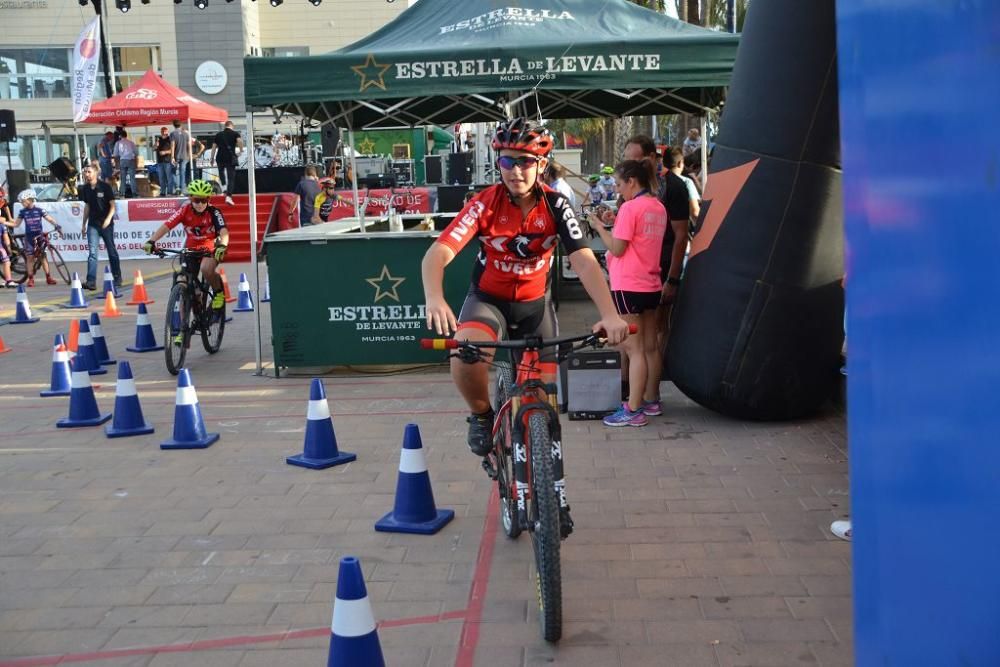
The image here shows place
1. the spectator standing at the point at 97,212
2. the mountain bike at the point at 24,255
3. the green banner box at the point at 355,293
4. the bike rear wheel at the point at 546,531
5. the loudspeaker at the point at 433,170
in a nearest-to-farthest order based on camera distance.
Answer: the bike rear wheel at the point at 546,531, the green banner box at the point at 355,293, the spectator standing at the point at 97,212, the mountain bike at the point at 24,255, the loudspeaker at the point at 433,170

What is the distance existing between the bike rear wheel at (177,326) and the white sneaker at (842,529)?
6.80 m

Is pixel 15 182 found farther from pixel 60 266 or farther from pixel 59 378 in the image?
pixel 59 378

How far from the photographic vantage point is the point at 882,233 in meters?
2.32

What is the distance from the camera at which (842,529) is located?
5.29 metres

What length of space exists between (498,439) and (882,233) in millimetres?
2902

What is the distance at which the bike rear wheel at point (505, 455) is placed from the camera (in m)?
4.81

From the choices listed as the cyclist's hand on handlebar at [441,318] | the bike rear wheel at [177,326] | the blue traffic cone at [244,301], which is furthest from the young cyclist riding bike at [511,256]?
the blue traffic cone at [244,301]

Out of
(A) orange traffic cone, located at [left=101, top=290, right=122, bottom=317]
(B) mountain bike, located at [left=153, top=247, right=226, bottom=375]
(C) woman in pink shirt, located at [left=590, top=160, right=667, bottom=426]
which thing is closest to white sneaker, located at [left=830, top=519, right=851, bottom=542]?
(C) woman in pink shirt, located at [left=590, top=160, right=667, bottom=426]

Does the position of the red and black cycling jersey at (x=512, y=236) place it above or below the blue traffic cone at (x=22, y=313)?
above

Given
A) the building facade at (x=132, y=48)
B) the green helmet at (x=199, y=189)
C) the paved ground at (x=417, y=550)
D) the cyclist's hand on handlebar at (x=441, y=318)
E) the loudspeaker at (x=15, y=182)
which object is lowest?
the paved ground at (x=417, y=550)

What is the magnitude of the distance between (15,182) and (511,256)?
24.6m

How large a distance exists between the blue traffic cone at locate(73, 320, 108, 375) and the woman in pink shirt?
17.2 feet

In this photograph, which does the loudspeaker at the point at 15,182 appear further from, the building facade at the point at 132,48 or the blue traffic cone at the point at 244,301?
the building facade at the point at 132,48

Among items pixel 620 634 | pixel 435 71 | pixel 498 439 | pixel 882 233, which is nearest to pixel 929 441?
pixel 882 233
